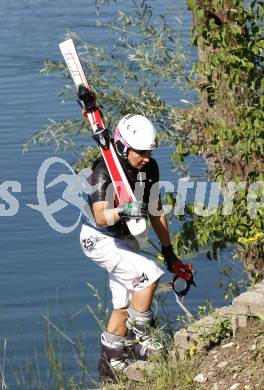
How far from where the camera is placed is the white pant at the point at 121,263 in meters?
8.94

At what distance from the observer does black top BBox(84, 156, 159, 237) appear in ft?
29.0

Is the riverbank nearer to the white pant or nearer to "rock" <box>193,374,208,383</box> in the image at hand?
"rock" <box>193,374,208,383</box>

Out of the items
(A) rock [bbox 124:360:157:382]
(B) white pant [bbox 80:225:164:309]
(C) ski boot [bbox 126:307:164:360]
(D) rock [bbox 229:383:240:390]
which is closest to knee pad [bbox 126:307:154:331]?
(C) ski boot [bbox 126:307:164:360]

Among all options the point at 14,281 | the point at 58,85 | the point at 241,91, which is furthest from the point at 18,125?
the point at 241,91

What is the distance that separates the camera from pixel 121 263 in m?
9.01

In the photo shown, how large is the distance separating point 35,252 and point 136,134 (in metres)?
8.52

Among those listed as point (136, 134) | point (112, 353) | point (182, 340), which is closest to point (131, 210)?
point (136, 134)

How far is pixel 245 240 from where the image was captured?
10172 mm

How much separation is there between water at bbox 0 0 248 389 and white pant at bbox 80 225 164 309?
1.02 metres

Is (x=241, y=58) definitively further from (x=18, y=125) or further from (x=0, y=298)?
(x=18, y=125)

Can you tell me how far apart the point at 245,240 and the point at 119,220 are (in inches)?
66.9

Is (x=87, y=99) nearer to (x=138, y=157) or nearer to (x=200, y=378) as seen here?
(x=138, y=157)
